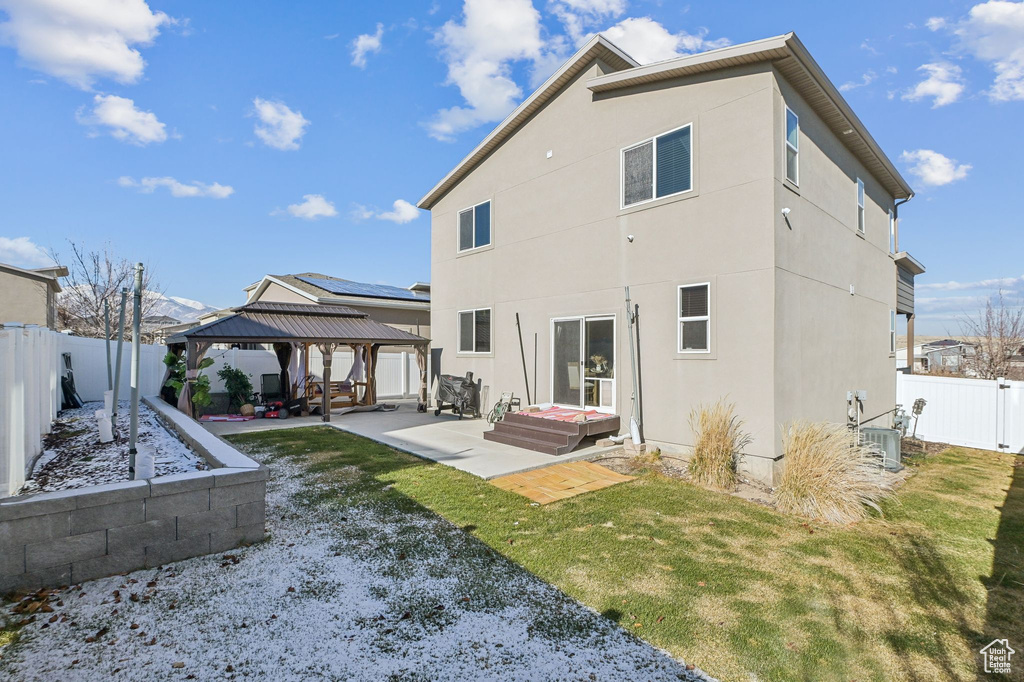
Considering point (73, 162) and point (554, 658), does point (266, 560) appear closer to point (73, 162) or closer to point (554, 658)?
point (554, 658)

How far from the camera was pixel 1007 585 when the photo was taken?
12.6ft

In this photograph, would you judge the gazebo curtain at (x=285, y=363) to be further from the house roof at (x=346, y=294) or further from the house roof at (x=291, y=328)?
the house roof at (x=346, y=294)

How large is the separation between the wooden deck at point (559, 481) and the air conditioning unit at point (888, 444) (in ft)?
15.0

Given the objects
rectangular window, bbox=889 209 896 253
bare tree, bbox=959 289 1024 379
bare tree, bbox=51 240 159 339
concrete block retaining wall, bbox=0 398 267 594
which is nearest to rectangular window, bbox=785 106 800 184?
rectangular window, bbox=889 209 896 253

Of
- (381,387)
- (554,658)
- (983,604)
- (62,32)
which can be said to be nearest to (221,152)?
(62,32)

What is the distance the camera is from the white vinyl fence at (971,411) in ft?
32.8

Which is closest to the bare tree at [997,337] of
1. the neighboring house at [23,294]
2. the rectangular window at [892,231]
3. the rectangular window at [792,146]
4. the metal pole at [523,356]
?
the rectangular window at [892,231]

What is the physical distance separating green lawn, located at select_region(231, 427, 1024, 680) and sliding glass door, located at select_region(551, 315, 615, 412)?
246 centimetres

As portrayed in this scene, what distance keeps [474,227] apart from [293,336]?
16.6 ft

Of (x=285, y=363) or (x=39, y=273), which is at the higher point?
(x=39, y=273)

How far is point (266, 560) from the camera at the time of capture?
13.0 ft

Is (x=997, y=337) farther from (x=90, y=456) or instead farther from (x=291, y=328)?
(x=90, y=456)

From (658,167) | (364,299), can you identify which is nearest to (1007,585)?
(658,167)

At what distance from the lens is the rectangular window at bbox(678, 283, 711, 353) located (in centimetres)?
727
